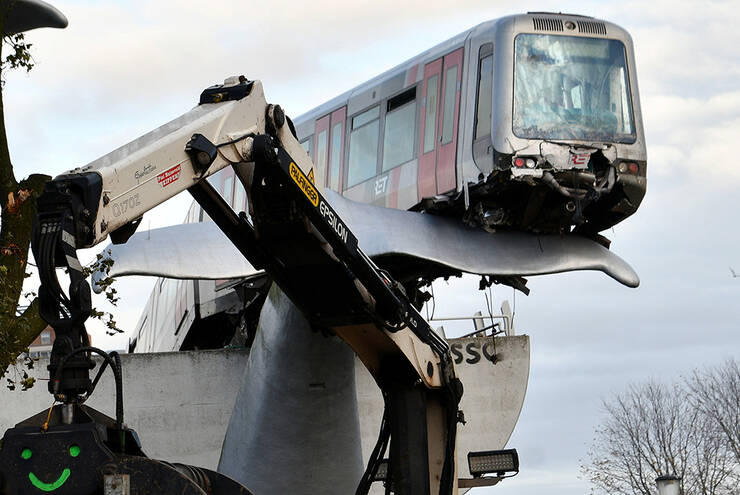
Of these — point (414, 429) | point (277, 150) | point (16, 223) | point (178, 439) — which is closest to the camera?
point (277, 150)

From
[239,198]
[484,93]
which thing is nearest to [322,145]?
[239,198]

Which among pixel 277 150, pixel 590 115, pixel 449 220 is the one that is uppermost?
pixel 590 115

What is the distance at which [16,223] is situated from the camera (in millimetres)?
10703

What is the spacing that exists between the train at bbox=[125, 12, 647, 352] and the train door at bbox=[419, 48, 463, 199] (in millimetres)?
19

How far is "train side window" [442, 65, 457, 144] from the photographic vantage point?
52.4 feet

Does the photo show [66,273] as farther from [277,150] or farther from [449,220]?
[449,220]

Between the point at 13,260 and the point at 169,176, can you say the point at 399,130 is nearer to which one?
the point at 13,260

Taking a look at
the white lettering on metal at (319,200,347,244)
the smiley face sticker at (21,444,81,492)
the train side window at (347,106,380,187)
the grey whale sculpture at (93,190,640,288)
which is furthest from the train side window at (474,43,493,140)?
the smiley face sticker at (21,444,81,492)

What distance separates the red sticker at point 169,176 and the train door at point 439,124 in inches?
280

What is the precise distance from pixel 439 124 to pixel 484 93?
887 millimetres

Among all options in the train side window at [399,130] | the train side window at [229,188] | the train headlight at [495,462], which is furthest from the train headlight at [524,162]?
the train side window at [229,188]

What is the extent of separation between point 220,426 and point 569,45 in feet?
32.9

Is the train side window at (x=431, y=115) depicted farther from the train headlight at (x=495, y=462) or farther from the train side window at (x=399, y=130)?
the train headlight at (x=495, y=462)

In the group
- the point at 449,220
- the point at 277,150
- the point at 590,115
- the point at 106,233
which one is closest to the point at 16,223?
the point at 277,150
